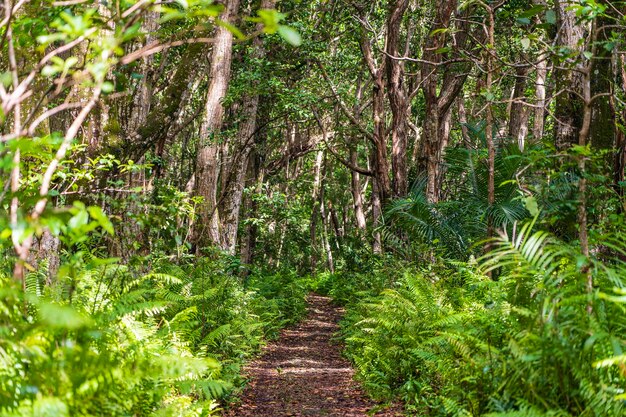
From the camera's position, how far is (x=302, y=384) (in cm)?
902

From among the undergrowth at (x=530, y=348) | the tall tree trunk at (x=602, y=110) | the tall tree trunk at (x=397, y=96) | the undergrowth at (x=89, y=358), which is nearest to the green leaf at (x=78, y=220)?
the undergrowth at (x=89, y=358)

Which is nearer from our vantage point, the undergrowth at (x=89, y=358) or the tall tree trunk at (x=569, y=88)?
the undergrowth at (x=89, y=358)

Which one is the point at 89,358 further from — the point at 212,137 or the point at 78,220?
the point at 212,137

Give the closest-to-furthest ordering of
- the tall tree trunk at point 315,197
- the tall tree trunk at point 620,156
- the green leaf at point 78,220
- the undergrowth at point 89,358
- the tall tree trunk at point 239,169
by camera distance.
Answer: the green leaf at point 78,220 → the undergrowth at point 89,358 → the tall tree trunk at point 620,156 → the tall tree trunk at point 239,169 → the tall tree trunk at point 315,197

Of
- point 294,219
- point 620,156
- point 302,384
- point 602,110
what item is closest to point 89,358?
point 302,384

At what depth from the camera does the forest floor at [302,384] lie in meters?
7.26

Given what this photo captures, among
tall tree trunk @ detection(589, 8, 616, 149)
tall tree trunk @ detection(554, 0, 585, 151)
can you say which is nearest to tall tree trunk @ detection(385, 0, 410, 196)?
tall tree trunk @ detection(554, 0, 585, 151)

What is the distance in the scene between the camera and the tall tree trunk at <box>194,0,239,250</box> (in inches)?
460

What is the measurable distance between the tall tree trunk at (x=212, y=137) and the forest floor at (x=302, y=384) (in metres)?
2.70

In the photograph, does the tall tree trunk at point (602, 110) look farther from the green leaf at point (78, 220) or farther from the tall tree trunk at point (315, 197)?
the tall tree trunk at point (315, 197)

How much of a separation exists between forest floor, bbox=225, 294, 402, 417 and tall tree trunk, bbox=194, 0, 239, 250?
106 inches

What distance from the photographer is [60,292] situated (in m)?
5.23

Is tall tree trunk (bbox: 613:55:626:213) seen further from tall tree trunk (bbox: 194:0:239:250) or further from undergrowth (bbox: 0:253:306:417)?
tall tree trunk (bbox: 194:0:239:250)

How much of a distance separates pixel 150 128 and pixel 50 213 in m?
5.91
